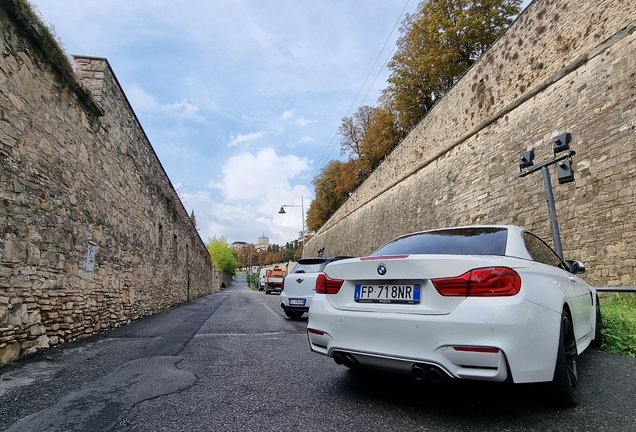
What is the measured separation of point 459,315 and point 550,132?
386 inches

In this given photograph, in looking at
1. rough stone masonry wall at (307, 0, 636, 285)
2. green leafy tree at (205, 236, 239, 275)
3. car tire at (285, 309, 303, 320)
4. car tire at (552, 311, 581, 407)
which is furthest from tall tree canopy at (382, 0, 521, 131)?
green leafy tree at (205, 236, 239, 275)

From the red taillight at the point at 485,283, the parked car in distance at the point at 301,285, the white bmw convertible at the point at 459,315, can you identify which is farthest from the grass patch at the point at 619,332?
the parked car in distance at the point at 301,285

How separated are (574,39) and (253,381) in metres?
11.2

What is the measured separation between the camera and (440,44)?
21.1m

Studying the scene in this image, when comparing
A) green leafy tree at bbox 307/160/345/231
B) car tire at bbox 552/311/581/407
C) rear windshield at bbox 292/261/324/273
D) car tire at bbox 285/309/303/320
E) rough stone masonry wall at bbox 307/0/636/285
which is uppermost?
green leafy tree at bbox 307/160/345/231

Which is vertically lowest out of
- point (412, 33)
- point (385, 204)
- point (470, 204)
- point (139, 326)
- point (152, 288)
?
point (139, 326)

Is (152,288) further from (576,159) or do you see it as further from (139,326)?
(576,159)

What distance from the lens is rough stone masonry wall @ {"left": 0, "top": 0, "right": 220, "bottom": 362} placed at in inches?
172

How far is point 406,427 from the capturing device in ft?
7.40

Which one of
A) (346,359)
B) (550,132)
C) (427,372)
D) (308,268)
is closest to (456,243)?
(427,372)

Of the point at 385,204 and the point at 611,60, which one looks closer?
the point at 611,60

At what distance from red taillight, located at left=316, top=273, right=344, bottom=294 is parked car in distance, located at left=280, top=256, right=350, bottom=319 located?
5.27m

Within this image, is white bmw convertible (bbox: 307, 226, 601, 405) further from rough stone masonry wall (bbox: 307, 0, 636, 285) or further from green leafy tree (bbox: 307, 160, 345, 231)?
green leafy tree (bbox: 307, 160, 345, 231)

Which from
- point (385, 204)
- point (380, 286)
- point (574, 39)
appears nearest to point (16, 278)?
point (380, 286)
